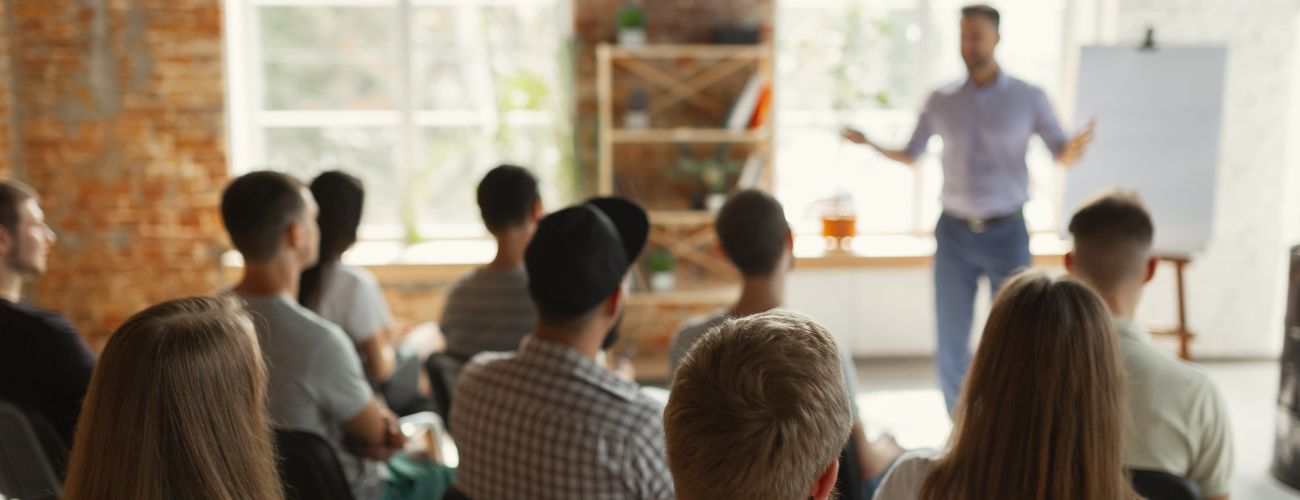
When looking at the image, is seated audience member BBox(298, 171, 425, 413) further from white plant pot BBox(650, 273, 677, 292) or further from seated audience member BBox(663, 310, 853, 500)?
white plant pot BBox(650, 273, 677, 292)

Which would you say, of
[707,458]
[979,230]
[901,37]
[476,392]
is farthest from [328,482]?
A: [901,37]

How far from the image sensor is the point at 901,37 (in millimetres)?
5820

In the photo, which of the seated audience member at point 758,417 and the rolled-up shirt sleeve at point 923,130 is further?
the rolled-up shirt sleeve at point 923,130

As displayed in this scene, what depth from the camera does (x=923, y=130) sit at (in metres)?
4.31

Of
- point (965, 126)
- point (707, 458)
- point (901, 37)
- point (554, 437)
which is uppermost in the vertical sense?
point (901, 37)

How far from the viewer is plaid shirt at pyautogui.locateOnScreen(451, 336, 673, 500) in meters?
1.79

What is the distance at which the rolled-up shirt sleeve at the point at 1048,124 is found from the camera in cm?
404

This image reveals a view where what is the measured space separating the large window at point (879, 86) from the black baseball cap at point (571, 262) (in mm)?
3935

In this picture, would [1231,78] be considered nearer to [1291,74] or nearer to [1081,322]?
[1291,74]

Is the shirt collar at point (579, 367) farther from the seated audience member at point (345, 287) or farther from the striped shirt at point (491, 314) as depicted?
the seated audience member at point (345, 287)

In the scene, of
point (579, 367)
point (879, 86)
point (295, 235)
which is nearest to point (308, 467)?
point (579, 367)

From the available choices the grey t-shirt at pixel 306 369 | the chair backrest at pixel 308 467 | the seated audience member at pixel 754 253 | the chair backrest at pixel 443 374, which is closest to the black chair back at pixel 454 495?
the chair backrest at pixel 308 467

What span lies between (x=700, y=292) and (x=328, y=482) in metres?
3.63

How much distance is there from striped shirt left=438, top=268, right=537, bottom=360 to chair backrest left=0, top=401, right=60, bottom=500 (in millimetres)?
993
